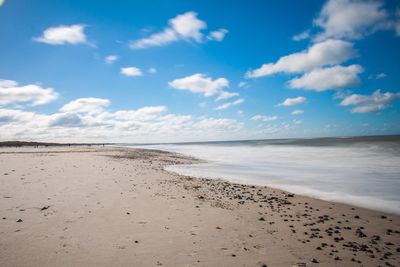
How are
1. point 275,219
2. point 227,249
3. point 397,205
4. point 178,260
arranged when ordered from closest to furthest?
point 178,260 < point 227,249 < point 275,219 < point 397,205

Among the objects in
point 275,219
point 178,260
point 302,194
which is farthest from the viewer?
point 302,194

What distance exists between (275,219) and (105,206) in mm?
5742

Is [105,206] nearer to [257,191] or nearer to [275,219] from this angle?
[275,219]

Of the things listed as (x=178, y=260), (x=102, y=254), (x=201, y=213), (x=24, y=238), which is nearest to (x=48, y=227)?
(x=24, y=238)

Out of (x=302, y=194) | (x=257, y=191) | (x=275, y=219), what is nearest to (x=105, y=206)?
(x=275, y=219)

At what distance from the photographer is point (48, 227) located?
21.6ft

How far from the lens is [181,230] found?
6848 millimetres

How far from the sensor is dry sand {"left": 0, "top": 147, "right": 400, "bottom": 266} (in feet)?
17.5

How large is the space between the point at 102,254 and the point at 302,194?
400 inches

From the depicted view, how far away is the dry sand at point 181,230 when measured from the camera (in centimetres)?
533

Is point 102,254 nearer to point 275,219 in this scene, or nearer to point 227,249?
point 227,249

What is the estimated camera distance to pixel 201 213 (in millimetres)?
8477

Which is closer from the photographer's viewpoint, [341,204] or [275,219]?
[275,219]

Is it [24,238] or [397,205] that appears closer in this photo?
[24,238]
